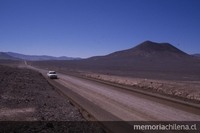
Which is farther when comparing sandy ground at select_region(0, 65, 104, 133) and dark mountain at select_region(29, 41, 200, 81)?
dark mountain at select_region(29, 41, 200, 81)

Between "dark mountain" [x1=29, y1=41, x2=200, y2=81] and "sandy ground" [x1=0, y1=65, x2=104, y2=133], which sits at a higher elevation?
"dark mountain" [x1=29, y1=41, x2=200, y2=81]

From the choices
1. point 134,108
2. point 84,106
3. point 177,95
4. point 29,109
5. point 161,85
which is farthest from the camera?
point 161,85

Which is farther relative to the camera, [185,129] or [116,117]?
[116,117]

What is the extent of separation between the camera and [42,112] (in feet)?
42.2

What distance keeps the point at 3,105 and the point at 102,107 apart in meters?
6.45

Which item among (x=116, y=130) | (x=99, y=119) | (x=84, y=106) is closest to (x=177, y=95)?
(x=84, y=106)

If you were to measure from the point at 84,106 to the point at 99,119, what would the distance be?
392 cm

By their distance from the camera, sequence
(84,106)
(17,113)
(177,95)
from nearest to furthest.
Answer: (17,113) < (84,106) < (177,95)

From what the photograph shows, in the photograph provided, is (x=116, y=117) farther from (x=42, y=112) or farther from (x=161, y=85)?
(x=161, y=85)

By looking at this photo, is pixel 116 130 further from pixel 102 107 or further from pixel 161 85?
pixel 161 85

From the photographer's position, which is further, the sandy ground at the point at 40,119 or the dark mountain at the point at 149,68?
the dark mountain at the point at 149,68

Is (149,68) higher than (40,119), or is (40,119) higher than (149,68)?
(149,68)

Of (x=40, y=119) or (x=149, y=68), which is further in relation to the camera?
(x=149, y=68)

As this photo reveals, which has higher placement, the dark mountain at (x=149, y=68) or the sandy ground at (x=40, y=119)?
the dark mountain at (x=149, y=68)
